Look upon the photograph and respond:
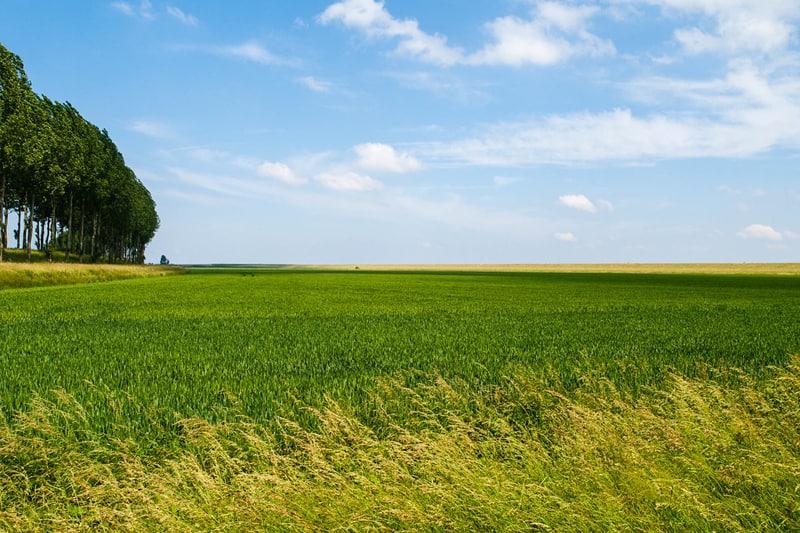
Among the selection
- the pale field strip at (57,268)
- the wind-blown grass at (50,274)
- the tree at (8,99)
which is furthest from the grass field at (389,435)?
the tree at (8,99)

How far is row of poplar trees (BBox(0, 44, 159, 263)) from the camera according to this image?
46.0 metres

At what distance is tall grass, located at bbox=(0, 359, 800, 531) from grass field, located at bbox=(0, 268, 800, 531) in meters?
0.03

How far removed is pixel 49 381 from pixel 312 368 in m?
4.58

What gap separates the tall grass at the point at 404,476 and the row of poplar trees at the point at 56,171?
50.3m

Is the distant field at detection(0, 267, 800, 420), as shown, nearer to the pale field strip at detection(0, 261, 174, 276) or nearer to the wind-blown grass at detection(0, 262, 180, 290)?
the wind-blown grass at detection(0, 262, 180, 290)

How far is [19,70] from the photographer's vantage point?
155 ft

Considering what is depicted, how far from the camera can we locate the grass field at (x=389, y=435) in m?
4.61

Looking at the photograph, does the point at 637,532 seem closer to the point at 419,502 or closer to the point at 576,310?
the point at 419,502

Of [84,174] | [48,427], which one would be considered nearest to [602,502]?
[48,427]

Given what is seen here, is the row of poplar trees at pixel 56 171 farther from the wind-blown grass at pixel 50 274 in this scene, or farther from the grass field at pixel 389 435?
the grass field at pixel 389 435

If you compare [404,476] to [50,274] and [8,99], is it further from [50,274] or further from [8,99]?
[8,99]

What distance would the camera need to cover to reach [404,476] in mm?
5043

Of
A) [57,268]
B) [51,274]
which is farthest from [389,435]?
[57,268]

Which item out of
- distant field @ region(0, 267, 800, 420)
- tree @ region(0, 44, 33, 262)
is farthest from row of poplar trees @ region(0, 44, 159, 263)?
distant field @ region(0, 267, 800, 420)
